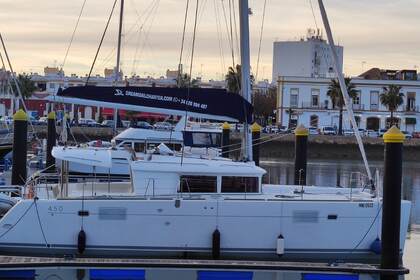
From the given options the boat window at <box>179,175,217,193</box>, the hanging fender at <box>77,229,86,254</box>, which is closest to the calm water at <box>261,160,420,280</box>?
the boat window at <box>179,175,217,193</box>

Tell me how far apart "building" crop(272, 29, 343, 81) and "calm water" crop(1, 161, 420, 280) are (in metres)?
58.4

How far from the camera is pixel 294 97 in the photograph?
3538 inches

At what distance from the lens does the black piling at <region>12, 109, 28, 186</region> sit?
24.8 meters

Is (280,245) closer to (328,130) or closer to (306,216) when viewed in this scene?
(306,216)

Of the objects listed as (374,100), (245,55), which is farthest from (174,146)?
(374,100)

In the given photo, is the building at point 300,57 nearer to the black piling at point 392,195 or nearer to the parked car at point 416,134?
the parked car at point 416,134

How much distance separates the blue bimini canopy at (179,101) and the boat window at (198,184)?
2.14m

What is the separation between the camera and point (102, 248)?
17031 millimetres

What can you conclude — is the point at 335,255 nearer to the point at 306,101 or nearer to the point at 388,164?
the point at 388,164

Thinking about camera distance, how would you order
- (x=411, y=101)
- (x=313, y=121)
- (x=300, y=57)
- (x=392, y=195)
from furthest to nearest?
1. (x=300, y=57)
2. (x=411, y=101)
3. (x=313, y=121)
4. (x=392, y=195)

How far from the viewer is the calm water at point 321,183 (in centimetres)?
1579

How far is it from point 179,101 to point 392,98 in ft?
233

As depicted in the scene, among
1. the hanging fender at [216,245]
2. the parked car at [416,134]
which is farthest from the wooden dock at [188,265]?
the parked car at [416,134]

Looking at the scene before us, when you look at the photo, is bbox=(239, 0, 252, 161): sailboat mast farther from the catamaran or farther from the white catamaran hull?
the white catamaran hull
